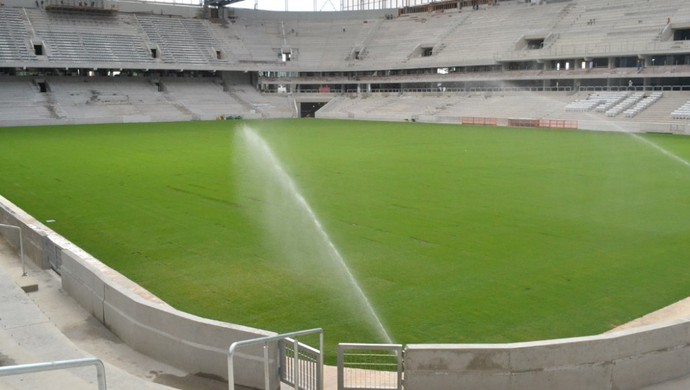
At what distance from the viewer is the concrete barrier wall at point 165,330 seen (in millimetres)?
7141

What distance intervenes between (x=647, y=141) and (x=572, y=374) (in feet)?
123

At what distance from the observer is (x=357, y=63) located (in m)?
87.1

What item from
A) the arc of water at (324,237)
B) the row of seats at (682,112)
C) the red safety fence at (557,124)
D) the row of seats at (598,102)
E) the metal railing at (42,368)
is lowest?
the arc of water at (324,237)

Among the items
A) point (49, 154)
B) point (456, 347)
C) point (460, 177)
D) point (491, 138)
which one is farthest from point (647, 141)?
point (456, 347)

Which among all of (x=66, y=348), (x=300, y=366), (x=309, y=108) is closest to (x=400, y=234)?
(x=300, y=366)

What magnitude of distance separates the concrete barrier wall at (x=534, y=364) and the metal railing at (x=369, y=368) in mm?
249

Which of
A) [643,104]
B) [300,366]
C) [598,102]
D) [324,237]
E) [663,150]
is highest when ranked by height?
[598,102]

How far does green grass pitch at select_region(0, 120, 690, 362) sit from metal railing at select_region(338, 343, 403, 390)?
823 millimetres

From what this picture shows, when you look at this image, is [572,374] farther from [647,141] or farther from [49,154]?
[647,141]

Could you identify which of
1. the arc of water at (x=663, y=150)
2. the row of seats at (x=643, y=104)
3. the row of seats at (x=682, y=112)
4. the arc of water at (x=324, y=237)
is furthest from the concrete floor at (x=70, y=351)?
the row of seats at (x=643, y=104)

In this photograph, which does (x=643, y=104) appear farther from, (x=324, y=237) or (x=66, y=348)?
(x=66, y=348)

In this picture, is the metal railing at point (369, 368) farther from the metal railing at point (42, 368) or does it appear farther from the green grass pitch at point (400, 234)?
the metal railing at point (42, 368)

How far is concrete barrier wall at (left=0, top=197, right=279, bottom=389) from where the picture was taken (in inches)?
281

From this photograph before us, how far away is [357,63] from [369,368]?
268 ft
